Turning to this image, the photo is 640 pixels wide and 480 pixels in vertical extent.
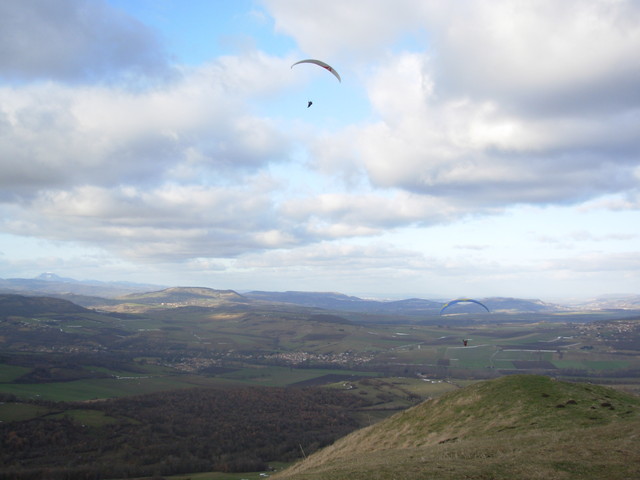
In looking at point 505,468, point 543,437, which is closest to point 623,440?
point 543,437

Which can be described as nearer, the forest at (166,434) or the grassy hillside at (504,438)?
the grassy hillside at (504,438)

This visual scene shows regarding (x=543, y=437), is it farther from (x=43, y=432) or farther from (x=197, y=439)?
(x=43, y=432)

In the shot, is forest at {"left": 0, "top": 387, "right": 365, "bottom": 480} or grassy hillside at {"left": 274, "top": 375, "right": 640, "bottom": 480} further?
forest at {"left": 0, "top": 387, "right": 365, "bottom": 480}

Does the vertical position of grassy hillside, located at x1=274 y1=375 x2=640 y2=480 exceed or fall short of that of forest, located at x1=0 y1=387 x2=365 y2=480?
it exceeds it

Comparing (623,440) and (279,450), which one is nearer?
(623,440)

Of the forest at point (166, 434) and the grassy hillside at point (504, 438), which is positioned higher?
the grassy hillside at point (504, 438)
